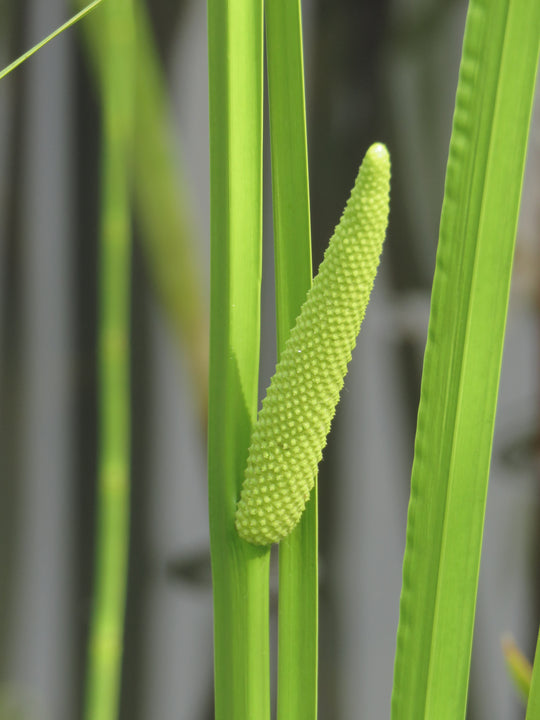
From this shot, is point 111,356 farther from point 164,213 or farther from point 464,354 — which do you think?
point 464,354

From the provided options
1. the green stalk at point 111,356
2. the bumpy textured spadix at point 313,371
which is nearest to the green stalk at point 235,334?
the bumpy textured spadix at point 313,371

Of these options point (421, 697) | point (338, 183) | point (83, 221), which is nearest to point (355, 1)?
point (338, 183)

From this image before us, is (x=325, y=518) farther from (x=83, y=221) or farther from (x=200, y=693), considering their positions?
(x=83, y=221)

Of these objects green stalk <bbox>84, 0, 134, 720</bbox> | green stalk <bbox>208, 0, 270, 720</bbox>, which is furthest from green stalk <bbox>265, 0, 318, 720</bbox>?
green stalk <bbox>84, 0, 134, 720</bbox>

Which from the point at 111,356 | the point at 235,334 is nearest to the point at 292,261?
the point at 235,334

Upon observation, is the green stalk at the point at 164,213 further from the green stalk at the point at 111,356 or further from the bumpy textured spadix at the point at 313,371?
the bumpy textured spadix at the point at 313,371
